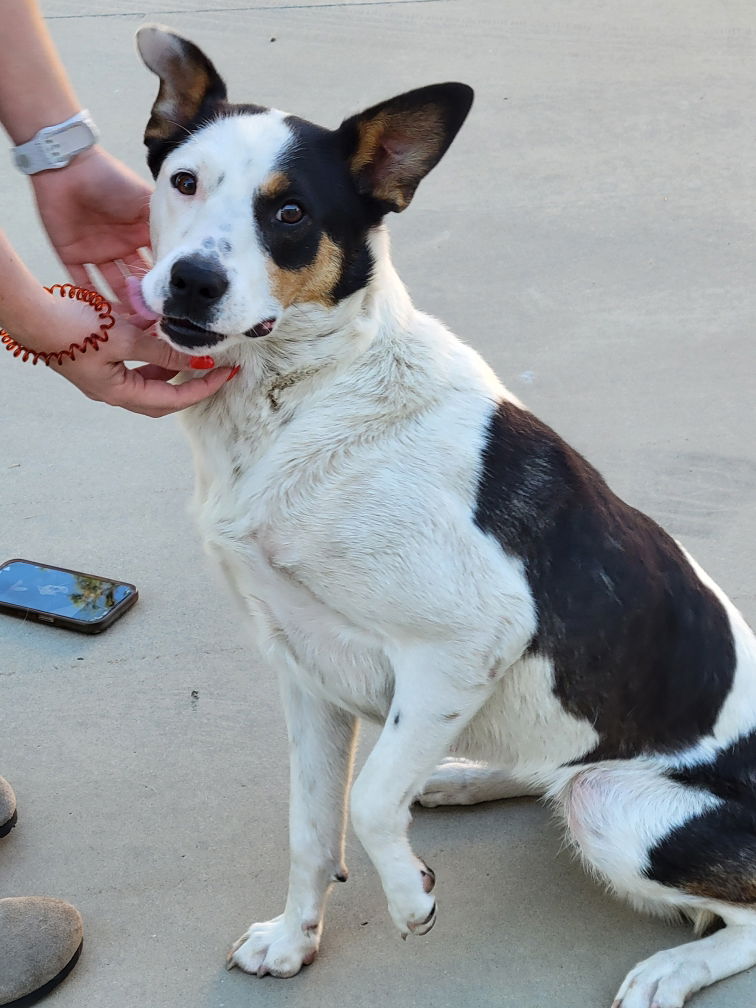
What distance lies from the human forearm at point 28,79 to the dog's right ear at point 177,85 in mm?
205

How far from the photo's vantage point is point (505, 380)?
13.9 feet

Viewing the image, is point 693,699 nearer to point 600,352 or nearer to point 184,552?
point 184,552

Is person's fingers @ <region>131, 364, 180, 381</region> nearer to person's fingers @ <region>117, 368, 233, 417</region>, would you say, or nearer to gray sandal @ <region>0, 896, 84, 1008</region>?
person's fingers @ <region>117, 368, 233, 417</region>

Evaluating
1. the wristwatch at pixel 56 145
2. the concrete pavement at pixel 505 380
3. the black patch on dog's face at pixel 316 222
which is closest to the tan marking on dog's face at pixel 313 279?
the black patch on dog's face at pixel 316 222

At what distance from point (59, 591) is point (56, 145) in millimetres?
1351

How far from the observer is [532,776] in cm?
238

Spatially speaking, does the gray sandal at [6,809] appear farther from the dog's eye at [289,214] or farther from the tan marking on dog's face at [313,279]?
the dog's eye at [289,214]

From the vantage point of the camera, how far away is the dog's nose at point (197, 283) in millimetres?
1956

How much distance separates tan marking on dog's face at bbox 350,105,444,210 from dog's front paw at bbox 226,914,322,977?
1.41 metres

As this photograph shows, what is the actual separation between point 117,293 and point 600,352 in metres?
2.30

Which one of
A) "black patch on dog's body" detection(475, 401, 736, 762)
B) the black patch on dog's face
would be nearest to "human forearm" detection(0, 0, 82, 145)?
the black patch on dog's face

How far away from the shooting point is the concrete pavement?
7.91 ft

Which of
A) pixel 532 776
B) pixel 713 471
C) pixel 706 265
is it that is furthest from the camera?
pixel 706 265

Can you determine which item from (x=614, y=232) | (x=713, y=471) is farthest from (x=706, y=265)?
(x=713, y=471)
